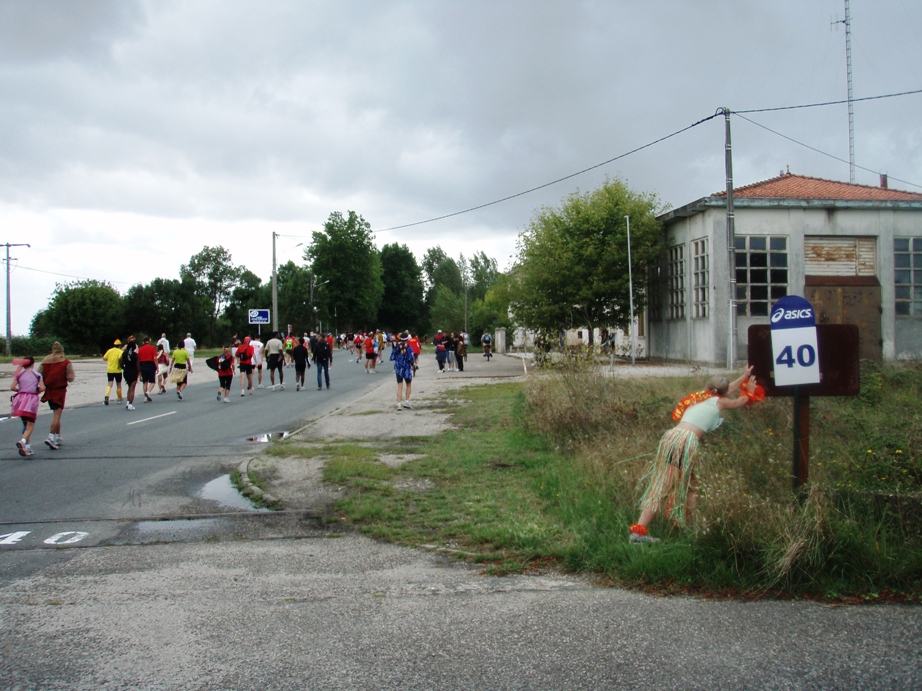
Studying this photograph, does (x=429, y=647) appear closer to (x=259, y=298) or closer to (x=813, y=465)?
(x=813, y=465)

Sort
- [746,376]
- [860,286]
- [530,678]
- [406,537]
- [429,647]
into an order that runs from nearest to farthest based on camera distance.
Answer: [530,678] → [429,647] → [746,376] → [406,537] → [860,286]

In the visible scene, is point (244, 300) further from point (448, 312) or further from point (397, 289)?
point (448, 312)

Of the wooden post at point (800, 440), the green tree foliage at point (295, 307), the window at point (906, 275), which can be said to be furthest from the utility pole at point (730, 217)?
the green tree foliage at point (295, 307)

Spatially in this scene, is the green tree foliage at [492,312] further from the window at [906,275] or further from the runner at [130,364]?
the runner at [130,364]

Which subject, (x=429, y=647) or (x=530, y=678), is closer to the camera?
(x=530, y=678)

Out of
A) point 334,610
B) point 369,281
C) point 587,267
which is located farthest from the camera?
point 369,281

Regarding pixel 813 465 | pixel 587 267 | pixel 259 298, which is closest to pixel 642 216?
pixel 587 267

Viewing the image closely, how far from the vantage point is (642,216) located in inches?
1330

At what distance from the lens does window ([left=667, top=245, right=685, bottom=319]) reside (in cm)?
3253

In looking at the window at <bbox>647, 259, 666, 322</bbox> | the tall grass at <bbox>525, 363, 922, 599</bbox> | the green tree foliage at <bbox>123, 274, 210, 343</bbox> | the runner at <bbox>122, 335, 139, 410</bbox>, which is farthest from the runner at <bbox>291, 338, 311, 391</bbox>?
the green tree foliage at <bbox>123, 274, 210, 343</bbox>

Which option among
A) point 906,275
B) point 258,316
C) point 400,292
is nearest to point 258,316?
point 258,316

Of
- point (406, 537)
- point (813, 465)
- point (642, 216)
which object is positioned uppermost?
point (642, 216)

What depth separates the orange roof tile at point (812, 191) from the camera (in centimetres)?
3055

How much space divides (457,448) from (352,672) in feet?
24.9
